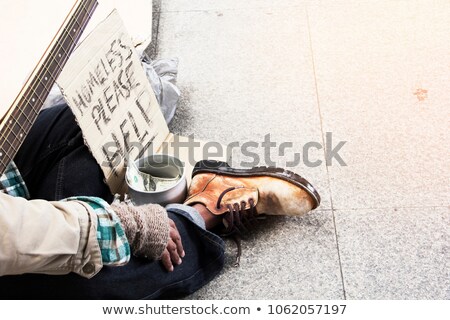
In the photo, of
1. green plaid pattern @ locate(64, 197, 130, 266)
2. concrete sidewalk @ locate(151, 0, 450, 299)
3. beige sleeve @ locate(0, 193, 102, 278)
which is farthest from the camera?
concrete sidewalk @ locate(151, 0, 450, 299)

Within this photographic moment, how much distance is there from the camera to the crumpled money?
3.61ft

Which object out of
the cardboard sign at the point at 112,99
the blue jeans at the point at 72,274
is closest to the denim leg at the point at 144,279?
the blue jeans at the point at 72,274

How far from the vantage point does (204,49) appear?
1651mm

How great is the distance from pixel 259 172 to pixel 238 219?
119 millimetres

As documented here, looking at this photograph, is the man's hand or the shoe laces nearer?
the man's hand

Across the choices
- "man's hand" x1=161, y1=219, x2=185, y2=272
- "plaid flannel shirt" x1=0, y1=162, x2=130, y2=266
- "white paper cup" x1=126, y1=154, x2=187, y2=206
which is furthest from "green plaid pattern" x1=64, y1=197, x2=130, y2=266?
"white paper cup" x1=126, y1=154, x2=187, y2=206

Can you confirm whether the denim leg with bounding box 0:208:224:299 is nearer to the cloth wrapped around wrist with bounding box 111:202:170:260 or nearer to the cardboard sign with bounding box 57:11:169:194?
the cloth wrapped around wrist with bounding box 111:202:170:260

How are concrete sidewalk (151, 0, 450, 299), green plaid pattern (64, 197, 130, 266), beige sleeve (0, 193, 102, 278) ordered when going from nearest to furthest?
1. beige sleeve (0, 193, 102, 278)
2. green plaid pattern (64, 197, 130, 266)
3. concrete sidewalk (151, 0, 450, 299)

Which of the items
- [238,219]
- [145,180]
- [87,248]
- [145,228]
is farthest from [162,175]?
[87,248]

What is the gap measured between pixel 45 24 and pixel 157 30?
1.44 feet

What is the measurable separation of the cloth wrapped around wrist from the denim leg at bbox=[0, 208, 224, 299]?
43 millimetres

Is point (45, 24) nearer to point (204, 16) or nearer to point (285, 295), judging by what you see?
point (204, 16)

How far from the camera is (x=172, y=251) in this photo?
37.2 inches

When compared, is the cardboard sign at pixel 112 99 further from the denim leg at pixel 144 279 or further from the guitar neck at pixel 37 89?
the denim leg at pixel 144 279
